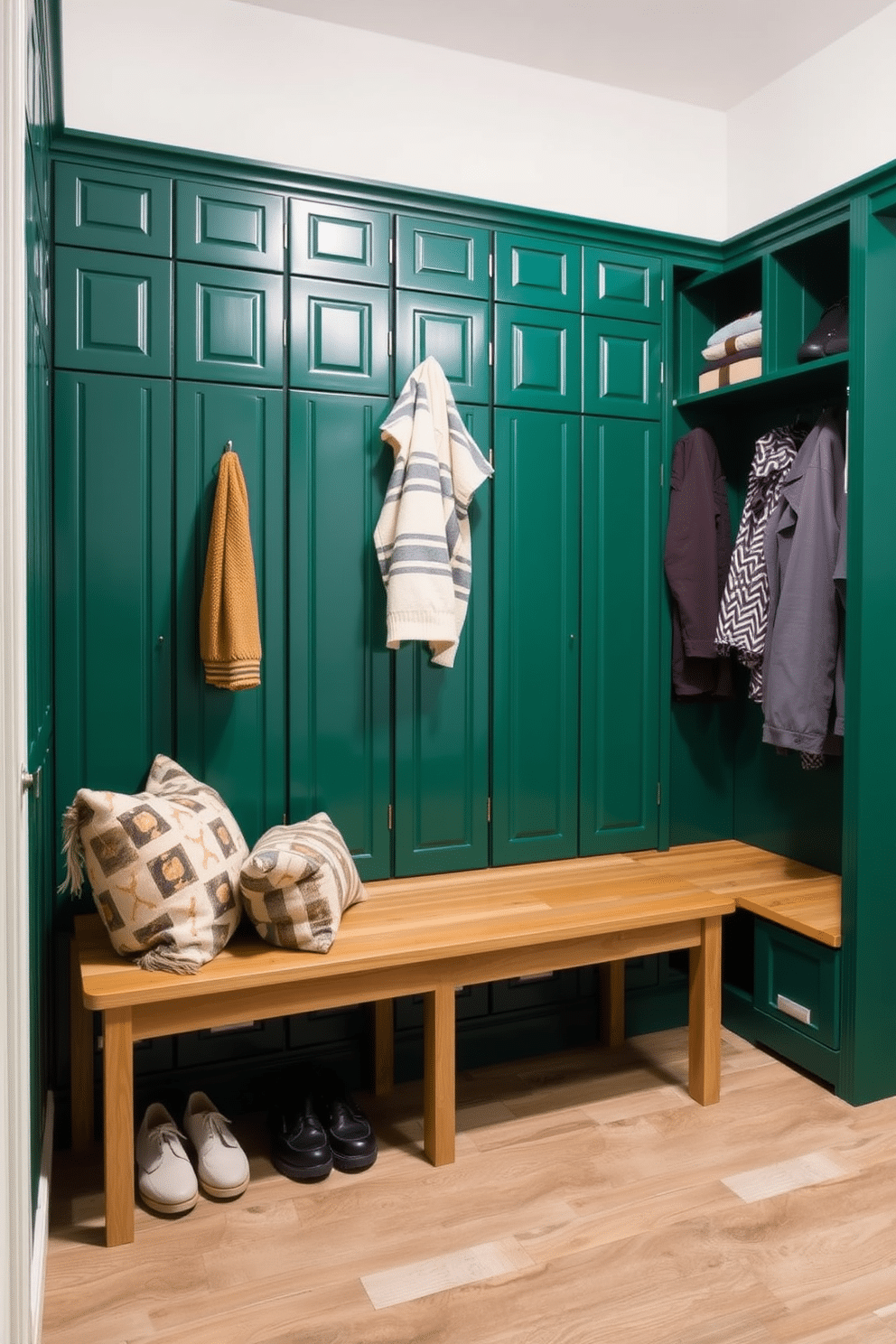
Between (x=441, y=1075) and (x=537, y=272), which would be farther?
(x=537, y=272)

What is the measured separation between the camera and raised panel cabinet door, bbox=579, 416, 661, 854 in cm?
308

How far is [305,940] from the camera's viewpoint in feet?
7.32

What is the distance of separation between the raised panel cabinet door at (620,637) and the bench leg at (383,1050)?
2.59ft

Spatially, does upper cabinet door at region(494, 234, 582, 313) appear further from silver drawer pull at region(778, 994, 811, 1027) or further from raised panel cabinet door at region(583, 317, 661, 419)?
silver drawer pull at region(778, 994, 811, 1027)

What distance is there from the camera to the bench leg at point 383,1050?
2.72 metres

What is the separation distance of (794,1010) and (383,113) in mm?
2804

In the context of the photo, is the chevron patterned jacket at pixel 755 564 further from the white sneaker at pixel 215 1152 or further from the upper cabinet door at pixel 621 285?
the white sneaker at pixel 215 1152

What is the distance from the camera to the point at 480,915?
2512 mm

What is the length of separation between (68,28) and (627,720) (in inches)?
95.6

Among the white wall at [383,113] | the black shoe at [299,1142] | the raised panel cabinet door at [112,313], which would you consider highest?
the white wall at [383,113]

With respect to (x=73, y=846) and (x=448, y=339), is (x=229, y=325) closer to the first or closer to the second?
(x=448, y=339)

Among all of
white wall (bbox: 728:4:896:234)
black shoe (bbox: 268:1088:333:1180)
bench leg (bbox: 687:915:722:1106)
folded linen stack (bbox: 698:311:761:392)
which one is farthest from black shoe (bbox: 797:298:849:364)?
black shoe (bbox: 268:1088:333:1180)

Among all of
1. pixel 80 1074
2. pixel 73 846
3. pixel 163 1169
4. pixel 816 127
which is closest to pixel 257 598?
pixel 73 846

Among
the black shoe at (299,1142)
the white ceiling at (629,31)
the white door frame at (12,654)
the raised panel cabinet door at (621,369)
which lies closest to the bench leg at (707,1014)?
the black shoe at (299,1142)
